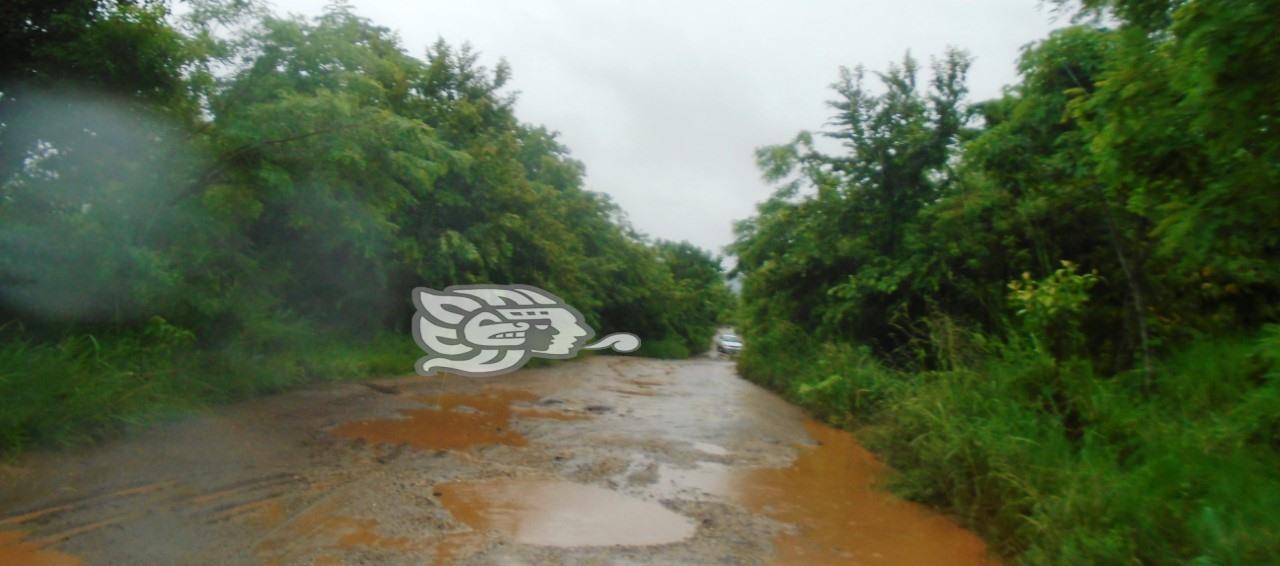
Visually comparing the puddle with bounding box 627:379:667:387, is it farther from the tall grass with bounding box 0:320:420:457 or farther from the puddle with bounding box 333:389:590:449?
the tall grass with bounding box 0:320:420:457

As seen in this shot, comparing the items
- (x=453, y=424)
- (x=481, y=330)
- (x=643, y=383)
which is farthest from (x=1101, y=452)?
(x=643, y=383)

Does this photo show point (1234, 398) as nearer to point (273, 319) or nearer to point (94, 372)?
point (94, 372)

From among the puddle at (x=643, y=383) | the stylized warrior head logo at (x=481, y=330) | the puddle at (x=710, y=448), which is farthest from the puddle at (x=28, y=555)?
the puddle at (x=643, y=383)

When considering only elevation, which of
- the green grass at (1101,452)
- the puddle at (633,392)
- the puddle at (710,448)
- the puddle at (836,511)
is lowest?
the puddle at (836,511)

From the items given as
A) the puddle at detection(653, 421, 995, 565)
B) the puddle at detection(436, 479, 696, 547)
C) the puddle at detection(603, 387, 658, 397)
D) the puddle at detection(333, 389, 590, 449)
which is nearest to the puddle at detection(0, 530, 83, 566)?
the puddle at detection(436, 479, 696, 547)

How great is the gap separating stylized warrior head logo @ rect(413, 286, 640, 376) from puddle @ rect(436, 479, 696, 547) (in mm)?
4318

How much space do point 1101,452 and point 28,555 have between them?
689 centimetres

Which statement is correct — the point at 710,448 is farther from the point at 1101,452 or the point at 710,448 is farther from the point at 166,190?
the point at 166,190

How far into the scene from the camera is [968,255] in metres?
12.2

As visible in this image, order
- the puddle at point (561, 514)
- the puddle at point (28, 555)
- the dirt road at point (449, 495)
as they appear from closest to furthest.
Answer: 1. the puddle at point (28, 555)
2. the dirt road at point (449, 495)
3. the puddle at point (561, 514)

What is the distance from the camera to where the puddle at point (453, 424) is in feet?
28.9

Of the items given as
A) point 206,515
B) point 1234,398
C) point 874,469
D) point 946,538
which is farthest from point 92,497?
point 1234,398

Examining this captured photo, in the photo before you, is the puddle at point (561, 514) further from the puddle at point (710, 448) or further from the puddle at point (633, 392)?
the puddle at point (633, 392)

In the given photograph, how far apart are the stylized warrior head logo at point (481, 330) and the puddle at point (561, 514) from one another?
4.32 m
